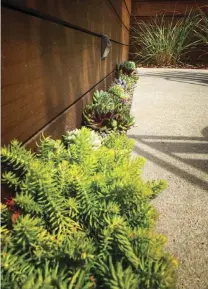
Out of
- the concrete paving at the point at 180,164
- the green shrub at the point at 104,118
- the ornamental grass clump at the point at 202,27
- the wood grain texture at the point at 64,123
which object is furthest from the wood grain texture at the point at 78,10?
the ornamental grass clump at the point at 202,27

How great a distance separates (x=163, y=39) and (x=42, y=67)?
24.0 ft

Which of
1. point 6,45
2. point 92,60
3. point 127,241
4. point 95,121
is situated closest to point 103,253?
point 127,241

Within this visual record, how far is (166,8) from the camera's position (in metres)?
8.45

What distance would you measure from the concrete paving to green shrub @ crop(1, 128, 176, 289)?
→ 1.23 feet

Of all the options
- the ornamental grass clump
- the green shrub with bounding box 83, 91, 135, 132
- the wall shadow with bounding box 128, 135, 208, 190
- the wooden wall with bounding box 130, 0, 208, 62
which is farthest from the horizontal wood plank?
the wooden wall with bounding box 130, 0, 208, 62

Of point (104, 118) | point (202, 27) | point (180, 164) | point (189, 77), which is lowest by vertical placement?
point (180, 164)

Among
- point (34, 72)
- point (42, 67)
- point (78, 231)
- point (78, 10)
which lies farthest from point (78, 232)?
point (78, 10)

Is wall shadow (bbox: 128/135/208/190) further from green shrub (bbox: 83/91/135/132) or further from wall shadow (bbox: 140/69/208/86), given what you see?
wall shadow (bbox: 140/69/208/86)

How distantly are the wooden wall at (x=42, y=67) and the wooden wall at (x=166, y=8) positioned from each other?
22.3 feet

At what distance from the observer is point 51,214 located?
2.97 feet

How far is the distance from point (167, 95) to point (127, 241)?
3914 mm

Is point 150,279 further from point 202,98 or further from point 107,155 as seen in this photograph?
point 202,98

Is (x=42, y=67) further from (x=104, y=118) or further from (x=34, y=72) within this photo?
(x=104, y=118)

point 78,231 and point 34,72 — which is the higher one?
point 34,72
